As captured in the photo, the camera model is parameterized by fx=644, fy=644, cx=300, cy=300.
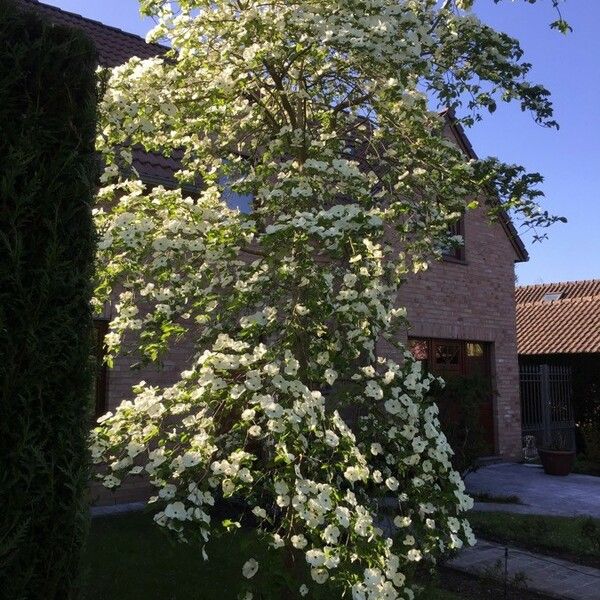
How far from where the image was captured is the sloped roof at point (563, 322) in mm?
16328

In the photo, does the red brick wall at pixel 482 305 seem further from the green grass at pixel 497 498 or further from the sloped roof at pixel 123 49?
the sloped roof at pixel 123 49

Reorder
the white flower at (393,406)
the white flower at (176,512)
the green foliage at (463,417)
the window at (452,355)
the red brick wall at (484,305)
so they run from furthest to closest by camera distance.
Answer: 1. the red brick wall at (484,305)
2. the window at (452,355)
3. the green foliage at (463,417)
4. the white flower at (393,406)
5. the white flower at (176,512)

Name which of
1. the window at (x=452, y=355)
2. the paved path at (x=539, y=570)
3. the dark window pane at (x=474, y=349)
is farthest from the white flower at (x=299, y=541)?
the dark window pane at (x=474, y=349)

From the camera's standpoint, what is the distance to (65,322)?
2.85m

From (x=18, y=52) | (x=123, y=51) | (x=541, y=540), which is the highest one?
(x=123, y=51)

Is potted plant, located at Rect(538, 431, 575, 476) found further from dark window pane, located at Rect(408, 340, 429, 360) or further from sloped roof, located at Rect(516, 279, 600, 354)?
sloped roof, located at Rect(516, 279, 600, 354)

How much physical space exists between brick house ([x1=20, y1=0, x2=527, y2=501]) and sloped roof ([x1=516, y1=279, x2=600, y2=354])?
295cm

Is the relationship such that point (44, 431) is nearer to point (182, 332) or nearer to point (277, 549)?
point (277, 549)

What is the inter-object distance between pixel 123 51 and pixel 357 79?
20.3ft

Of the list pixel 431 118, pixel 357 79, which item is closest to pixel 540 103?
pixel 431 118

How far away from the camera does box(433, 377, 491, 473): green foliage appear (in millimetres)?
7582

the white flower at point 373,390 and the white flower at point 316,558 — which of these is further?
the white flower at point 373,390

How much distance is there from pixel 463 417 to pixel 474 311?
5939 millimetres

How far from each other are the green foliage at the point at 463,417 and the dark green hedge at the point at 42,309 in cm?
538
